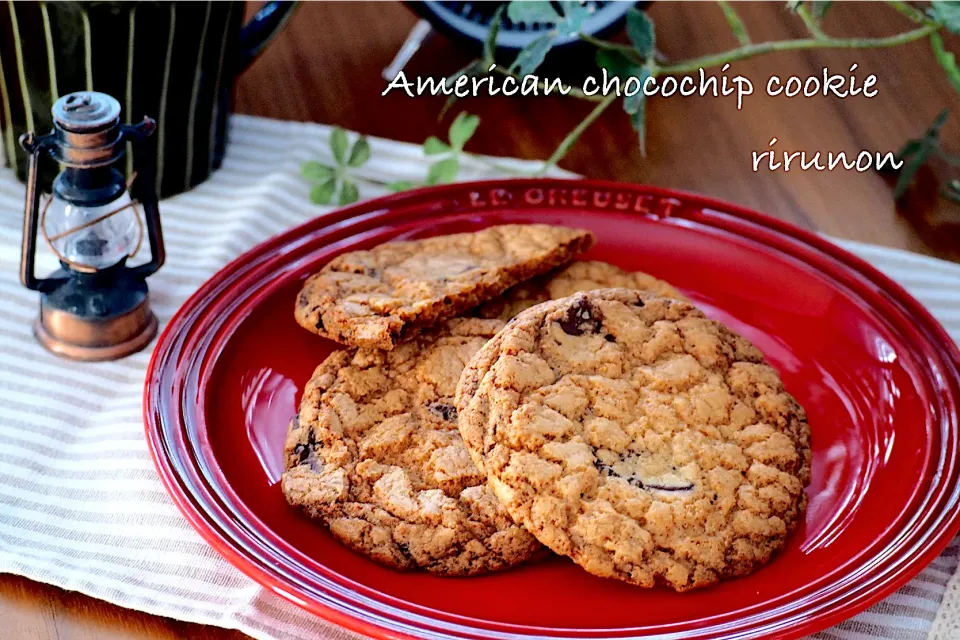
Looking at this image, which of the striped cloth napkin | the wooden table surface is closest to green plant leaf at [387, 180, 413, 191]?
the striped cloth napkin

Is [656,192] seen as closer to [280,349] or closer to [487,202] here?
[487,202]

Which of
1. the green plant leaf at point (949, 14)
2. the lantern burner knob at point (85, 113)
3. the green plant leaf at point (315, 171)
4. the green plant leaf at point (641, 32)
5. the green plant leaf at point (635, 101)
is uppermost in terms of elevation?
the green plant leaf at point (949, 14)

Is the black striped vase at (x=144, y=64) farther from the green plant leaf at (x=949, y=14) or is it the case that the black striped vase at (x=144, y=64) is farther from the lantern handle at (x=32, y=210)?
the green plant leaf at (x=949, y=14)

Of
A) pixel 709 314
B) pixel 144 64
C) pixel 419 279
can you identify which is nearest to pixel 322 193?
pixel 144 64

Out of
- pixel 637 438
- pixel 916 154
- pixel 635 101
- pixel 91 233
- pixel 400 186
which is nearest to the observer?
pixel 637 438

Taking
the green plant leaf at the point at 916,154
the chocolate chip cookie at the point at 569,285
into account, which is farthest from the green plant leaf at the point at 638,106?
the green plant leaf at the point at 916,154

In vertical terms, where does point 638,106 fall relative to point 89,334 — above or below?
above

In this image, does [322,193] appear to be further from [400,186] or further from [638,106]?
[638,106]
